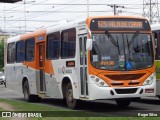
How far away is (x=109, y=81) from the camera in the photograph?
15.3 meters

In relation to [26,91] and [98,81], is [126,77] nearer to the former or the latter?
[98,81]

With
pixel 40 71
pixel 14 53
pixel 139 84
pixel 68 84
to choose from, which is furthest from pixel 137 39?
pixel 14 53

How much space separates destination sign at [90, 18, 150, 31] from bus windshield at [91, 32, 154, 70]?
0.24 meters

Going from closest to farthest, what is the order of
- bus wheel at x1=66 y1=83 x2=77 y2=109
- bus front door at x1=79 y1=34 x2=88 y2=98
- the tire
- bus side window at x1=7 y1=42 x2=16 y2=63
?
bus front door at x1=79 y1=34 x2=88 y2=98
bus wheel at x1=66 y1=83 x2=77 y2=109
the tire
bus side window at x1=7 y1=42 x2=16 y2=63

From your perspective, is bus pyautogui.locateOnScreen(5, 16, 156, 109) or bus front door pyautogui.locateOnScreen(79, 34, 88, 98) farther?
bus front door pyautogui.locateOnScreen(79, 34, 88, 98)

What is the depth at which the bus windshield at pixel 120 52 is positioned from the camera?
50.6 feet

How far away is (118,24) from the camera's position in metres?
16.0

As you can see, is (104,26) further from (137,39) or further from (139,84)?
(139,84)

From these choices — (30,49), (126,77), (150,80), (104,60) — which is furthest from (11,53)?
(150,80)

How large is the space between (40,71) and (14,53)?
3.95 metres

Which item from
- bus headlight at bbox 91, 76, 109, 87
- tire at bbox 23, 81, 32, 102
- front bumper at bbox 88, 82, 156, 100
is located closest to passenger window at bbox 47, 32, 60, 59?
bus headlight at bbox 91, 76, 109, 87

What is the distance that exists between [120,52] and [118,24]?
1030 mm

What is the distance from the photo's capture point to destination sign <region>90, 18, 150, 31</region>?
1580cm

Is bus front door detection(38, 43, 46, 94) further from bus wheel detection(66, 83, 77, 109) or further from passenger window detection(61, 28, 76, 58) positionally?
bus wheel detection(66, 83, 77, 109)
